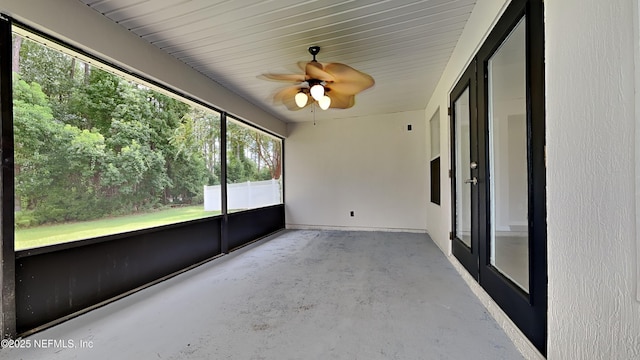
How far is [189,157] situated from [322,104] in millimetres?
1767

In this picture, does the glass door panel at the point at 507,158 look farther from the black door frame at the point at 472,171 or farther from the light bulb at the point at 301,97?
the light bulb at the point at 301,97

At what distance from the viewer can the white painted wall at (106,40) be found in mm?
1798

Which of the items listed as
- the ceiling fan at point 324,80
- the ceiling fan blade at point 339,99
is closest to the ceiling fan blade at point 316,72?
the ceiling fan at point 324,80

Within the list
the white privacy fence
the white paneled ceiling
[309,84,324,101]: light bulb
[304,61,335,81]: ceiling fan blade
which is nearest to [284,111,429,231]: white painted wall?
the white privacy fence

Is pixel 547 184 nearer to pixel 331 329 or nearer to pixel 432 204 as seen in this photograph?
pixel 331 329

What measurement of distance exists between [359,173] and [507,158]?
361cm

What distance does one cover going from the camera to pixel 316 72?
104 inches

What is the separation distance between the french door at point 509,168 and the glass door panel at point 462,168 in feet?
0.06

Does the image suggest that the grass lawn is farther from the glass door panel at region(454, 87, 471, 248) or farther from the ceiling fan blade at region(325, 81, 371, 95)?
the glass door panel at region(454, 87, 471, 248)

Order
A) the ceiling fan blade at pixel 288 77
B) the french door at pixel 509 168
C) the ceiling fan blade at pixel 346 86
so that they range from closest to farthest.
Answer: the french door at pixel 509 168 < the ceiling fan blade at pixel 288 77 < the ceiling fan blade at pixel 346 86

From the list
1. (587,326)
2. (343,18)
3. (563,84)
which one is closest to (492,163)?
(563,84)

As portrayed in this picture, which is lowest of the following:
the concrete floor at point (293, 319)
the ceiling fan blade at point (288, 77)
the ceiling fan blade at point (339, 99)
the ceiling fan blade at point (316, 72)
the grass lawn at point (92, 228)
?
the concrete floor at point (293, 319)

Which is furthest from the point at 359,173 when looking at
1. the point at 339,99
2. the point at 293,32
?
the point at 293,32

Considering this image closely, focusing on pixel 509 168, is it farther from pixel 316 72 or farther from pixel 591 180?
pixel 316 72
